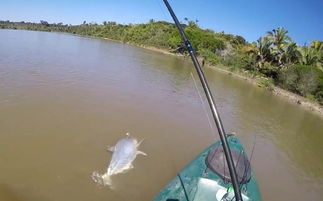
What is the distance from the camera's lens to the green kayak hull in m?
5.50

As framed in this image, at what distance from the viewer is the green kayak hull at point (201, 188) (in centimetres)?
550

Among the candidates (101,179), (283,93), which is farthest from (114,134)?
(283,93)

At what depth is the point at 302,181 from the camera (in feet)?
32.8

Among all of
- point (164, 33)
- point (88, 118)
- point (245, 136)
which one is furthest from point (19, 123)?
point (164, 33)

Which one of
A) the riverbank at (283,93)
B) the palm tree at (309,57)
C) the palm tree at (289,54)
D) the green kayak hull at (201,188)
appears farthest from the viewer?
the palm tree at (289,54)

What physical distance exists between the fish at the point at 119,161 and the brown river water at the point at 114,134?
0.20 m

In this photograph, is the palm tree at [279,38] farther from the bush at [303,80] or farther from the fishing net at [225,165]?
the fishing net at [225,165]

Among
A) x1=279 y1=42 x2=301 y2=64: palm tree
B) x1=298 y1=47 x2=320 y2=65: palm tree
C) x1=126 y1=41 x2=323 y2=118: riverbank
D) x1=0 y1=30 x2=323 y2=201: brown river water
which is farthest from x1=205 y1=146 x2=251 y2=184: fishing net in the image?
x1=279 y1=42 x2=301 y2=64: palm tree

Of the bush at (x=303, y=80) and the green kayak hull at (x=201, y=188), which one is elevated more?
the bush at (x=303, y=80)

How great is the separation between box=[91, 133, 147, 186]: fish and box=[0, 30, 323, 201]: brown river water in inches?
7.7

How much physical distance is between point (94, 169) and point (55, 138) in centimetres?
225

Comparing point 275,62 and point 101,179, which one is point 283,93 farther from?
point 101,179

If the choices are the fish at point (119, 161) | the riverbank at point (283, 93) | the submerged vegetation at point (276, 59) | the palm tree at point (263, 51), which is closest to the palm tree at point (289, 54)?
the submerged vegetation at point (276, 59)

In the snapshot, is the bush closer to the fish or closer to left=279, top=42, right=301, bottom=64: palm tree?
left=279, top=42, right=301, bottom=64: palm tree
